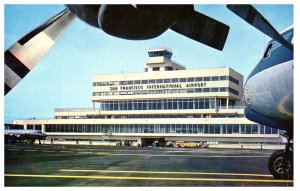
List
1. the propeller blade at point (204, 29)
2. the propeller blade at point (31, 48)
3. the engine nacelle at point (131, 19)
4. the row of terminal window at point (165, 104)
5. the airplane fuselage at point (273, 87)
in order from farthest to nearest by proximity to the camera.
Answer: the row of terminal window at point (165, 104)
the airplane fuselage at point (273, 87)
the propeller blade at point (31, 48)
the propeller blade at point (204, 29)
the engine nacelle at point (131, 19)

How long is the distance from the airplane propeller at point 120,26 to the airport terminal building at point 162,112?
45.7 metres

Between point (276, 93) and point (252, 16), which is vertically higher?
point (252, 16)

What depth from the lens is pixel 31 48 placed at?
559 centimetres

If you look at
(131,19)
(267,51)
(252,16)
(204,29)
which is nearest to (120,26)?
(131,19)

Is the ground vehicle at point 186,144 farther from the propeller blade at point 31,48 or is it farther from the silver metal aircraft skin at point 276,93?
the propeller blade at point 31,48

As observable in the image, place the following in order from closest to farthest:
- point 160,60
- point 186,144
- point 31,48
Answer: point 31,48
point 186,144
point 160,60

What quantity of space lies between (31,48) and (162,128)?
179 feet

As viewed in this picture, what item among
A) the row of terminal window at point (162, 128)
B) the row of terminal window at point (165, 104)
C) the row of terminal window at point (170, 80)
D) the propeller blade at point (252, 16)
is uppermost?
the row of terminal window at point (170, 80)

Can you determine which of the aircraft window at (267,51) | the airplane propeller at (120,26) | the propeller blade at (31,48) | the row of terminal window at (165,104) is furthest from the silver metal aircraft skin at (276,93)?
the row of terminal window at (165,104)

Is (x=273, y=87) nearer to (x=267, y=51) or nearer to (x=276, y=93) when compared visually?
(x=276, y=93)

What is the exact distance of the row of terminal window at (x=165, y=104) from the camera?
56594mm

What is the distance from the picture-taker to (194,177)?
11664mm
